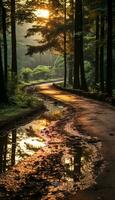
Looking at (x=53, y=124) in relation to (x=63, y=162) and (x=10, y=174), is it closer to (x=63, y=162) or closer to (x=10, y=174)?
(x=63, y=162)

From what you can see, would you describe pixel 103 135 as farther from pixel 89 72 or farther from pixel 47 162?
pixel 89 72

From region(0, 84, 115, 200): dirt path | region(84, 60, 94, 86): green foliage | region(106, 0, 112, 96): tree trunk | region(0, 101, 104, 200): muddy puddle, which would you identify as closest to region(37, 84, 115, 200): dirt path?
region(0, 84, 115, 200): dirt path

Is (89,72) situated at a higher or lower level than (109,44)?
lower

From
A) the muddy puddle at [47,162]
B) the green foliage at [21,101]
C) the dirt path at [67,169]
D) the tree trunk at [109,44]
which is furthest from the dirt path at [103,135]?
the tree trunk at [109,44]

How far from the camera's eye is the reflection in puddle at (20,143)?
34.8 feet

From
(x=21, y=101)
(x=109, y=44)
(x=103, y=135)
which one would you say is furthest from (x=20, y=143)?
(x=109, y=44)

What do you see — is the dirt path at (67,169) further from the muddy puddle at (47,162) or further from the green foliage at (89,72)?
the green foliage at (89,72)

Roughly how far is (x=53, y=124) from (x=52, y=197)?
9.22m

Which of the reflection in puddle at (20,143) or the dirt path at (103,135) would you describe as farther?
the reflection in puddle at (20,143)

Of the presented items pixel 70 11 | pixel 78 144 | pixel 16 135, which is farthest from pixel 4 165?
pixel 70 11

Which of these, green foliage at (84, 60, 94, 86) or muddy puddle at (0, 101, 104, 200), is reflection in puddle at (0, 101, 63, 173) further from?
green foliage at (84, 60, 94, 86)

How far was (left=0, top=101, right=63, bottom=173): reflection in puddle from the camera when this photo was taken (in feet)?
34.8

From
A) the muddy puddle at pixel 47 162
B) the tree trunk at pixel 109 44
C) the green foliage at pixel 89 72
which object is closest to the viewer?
the muddy puddle at pixel 47 162

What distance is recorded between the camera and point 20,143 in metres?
12.9
